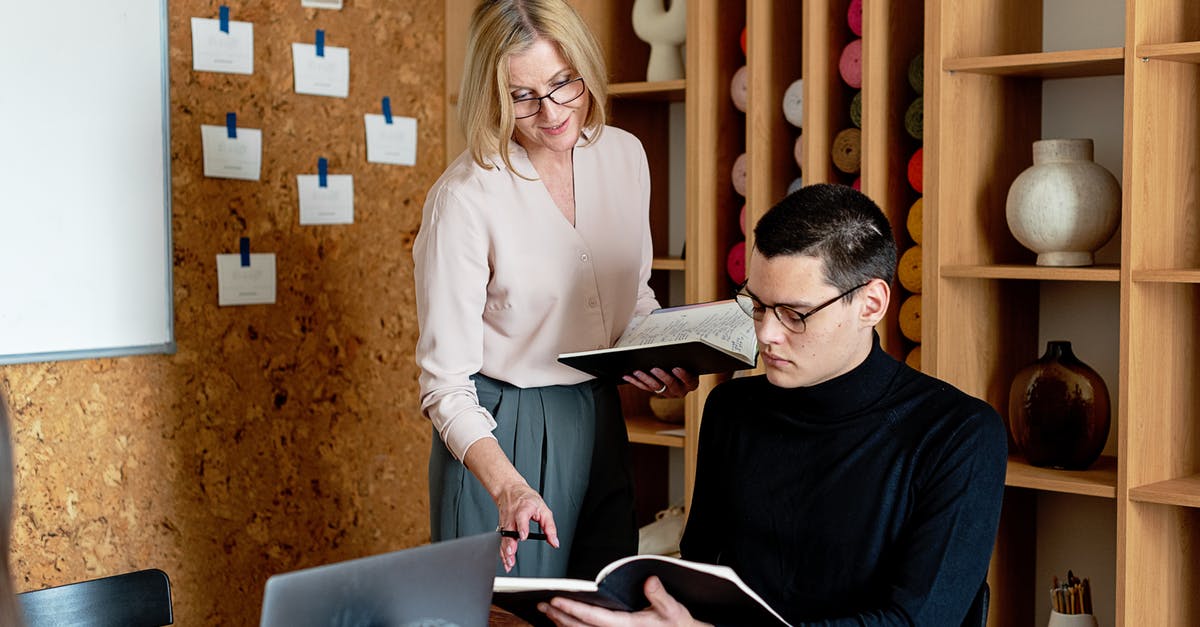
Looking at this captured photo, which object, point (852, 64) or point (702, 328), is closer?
point (702, 328)

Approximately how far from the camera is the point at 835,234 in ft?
5.37

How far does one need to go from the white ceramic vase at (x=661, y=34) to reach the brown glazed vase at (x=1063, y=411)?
1142 mm

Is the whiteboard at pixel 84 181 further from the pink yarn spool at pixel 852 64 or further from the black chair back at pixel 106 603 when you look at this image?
the pink yarn spool at pixel 852 64

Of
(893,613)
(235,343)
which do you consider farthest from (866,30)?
(235,343)

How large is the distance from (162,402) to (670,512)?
1.24 metres

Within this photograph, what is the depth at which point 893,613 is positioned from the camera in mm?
1565

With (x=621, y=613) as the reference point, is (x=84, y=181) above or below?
above

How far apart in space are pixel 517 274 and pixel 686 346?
345mm

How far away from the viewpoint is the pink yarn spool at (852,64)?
2.66m

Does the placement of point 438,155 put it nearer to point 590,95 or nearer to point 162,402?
point 162,402

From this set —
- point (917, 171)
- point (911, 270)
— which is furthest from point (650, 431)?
point (917, 171)

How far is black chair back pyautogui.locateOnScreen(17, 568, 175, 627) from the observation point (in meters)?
1.75

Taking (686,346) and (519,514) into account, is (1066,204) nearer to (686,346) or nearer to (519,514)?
(686,346)

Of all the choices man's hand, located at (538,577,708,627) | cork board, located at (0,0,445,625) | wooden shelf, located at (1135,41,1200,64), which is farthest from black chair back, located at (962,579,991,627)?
cork board, located at (0,0,445,625)
